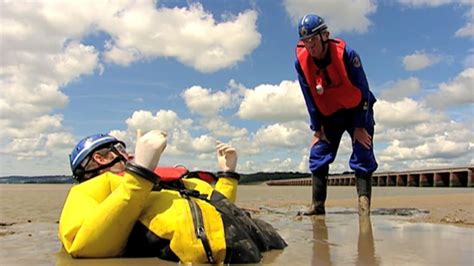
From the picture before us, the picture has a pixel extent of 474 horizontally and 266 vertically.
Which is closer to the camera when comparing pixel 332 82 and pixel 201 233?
pixel 201 233

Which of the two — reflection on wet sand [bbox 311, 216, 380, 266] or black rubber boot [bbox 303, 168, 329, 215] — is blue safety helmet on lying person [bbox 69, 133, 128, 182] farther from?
black rubber boot [bbox 303, 168, 329, 215]

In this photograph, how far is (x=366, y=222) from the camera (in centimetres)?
507

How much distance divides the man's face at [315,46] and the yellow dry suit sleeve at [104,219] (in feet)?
9.71

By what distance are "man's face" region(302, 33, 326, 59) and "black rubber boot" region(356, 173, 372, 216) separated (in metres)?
1.46

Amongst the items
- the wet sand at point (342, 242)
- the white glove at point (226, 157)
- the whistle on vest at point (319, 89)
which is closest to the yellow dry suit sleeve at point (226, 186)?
the white glove at point (226, 157)

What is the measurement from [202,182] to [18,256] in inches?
51.3

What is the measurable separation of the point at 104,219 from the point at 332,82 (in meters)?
3.32

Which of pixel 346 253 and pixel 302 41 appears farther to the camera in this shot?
pixel 302 41

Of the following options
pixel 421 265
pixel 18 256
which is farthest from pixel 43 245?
pixel 421 265

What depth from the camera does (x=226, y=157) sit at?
12.6 feet

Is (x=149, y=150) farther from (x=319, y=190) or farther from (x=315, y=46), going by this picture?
(x=319, y=190)

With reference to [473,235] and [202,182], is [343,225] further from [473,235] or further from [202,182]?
[202,182]

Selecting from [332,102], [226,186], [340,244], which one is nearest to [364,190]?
[332,102]

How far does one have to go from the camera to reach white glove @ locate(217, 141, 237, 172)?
12.5 feet
